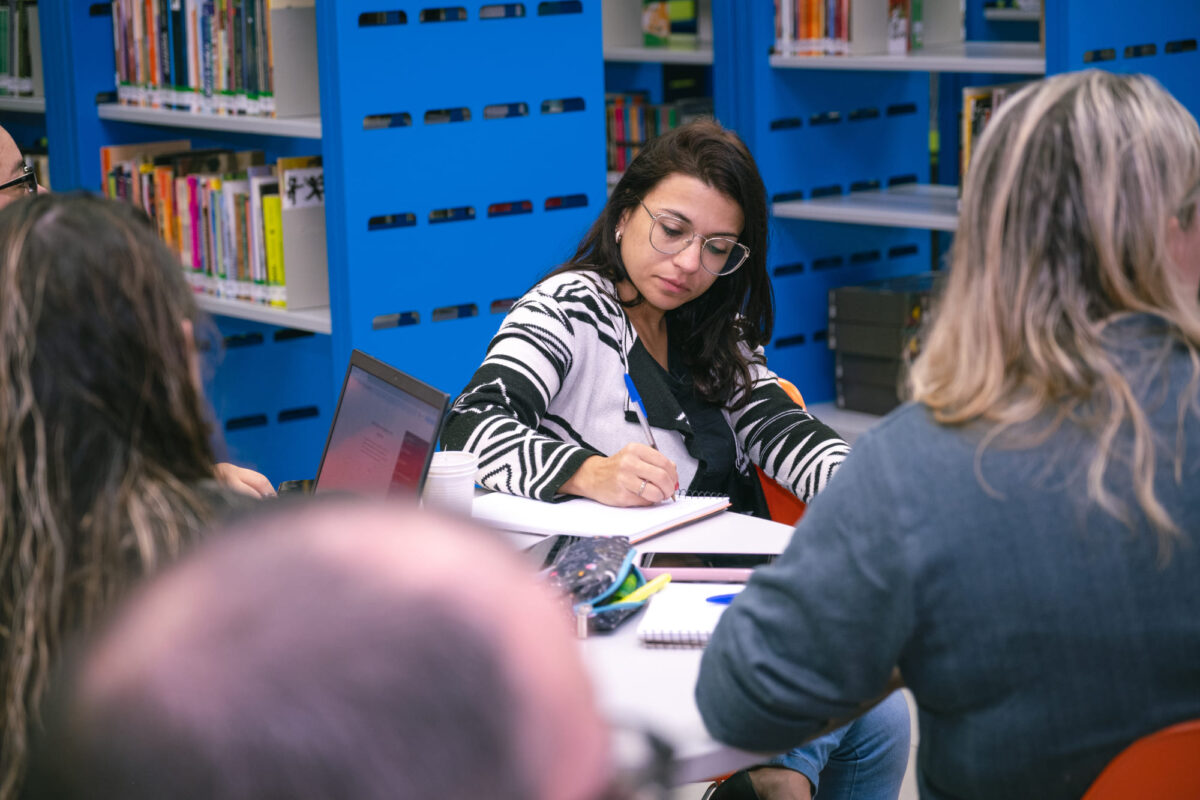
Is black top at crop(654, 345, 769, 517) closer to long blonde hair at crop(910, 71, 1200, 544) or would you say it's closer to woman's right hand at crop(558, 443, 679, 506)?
woman's right hand at crop(558, 443, 679, 506)

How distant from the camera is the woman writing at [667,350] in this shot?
2133 millimetres

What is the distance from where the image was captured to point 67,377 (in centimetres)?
86

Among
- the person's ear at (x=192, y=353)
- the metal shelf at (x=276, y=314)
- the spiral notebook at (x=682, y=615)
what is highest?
the person's ear at (x=192, y=353)

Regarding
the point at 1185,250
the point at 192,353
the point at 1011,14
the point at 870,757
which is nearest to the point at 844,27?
the point at 1011,14

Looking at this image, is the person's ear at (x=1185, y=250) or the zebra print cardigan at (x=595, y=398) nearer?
the person's ear at (x=1185, y=250)

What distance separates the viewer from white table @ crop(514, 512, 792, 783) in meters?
1.26

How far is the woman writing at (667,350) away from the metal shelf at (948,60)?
1.33 metres

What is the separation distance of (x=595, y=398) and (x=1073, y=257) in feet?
3.93

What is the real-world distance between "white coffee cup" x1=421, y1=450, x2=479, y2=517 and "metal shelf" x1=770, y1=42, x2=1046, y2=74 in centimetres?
A: 205

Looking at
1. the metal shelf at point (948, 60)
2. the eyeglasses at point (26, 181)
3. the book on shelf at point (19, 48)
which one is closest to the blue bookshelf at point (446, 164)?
the eyeglasses at point (26, 181)

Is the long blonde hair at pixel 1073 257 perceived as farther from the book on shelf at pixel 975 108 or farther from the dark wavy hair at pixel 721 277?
the book on shelf at pixel 975 108

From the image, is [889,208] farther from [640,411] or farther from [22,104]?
[22,104]

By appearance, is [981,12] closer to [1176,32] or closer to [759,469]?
[1176,32]

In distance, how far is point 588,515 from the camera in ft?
6.30
